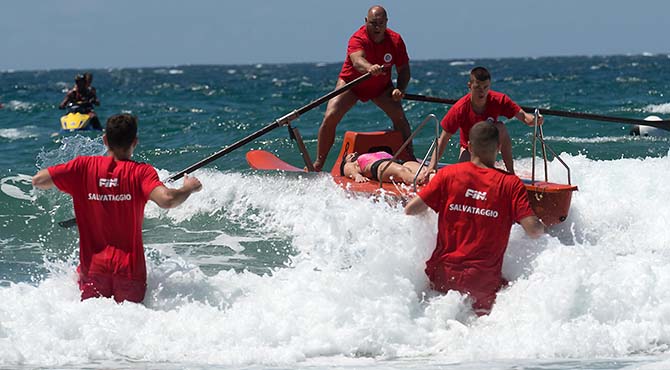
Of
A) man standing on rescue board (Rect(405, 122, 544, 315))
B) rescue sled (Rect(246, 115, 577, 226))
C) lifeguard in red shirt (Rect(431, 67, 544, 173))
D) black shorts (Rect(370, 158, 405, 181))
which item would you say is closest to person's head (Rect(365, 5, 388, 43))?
rescue sled (Rect(246, 115, 577, 226))

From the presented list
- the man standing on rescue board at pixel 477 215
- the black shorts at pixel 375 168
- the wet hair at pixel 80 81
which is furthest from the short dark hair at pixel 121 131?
the wet hair at pixel 80 81

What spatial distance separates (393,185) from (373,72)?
1.35 metres

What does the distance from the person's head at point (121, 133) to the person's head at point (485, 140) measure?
6.52 feet

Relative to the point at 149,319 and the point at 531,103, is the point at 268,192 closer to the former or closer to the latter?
the point at 149,319

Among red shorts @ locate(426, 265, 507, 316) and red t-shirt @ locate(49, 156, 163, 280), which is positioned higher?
red t-shirt @ locate(49, 156, 163, 280)

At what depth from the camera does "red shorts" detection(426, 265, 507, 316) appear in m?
6.19

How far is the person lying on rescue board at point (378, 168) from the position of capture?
28.5 feet

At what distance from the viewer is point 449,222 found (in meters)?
6.14

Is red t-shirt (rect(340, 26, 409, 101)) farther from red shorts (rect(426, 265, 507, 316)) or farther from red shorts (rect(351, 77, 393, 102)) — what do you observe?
red shorts (rect(426, 265, 507, 316))

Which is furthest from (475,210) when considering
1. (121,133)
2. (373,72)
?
(373,72)

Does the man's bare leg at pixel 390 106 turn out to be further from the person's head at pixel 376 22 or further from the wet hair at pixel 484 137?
the wet hair at pixel 484 137

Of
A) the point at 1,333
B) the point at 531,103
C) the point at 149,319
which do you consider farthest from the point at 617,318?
the point at 531,103

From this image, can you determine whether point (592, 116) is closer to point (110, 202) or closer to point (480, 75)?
point (480, 75)

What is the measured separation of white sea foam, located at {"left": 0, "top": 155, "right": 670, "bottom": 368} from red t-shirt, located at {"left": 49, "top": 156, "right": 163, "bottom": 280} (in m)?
0.34
